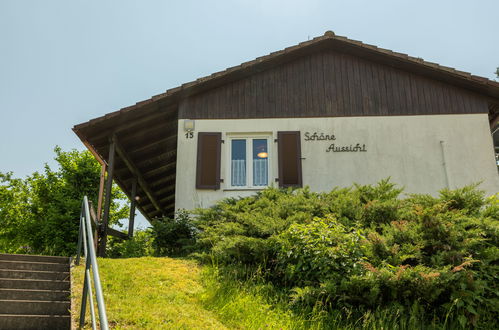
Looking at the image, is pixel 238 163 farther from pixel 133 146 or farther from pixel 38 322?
pixel 38 322

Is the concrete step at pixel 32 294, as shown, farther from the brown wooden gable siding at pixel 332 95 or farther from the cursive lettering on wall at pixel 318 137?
Answer: the cursive lettering on wall at pixel 318 137

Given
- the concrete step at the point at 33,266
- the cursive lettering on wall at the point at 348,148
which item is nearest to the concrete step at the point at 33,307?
the concrete step at the point at 33,266

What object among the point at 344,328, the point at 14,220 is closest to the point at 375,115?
the point at 344,328

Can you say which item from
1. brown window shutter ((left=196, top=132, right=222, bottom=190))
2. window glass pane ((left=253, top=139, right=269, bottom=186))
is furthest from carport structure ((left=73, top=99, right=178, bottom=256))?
window glass pane ((left=253, top=139, right=269, bottom=186))

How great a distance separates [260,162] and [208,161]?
131cm

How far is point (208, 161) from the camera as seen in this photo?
11562 mm

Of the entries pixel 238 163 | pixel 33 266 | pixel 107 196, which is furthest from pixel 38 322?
pixel 238 163

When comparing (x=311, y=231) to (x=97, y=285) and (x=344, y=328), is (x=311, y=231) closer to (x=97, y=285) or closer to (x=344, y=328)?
(x=344, y=328)

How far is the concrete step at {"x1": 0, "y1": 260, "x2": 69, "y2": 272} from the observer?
6.95 meters

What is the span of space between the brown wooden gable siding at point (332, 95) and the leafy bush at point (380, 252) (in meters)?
4.20

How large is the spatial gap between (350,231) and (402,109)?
5.88 m

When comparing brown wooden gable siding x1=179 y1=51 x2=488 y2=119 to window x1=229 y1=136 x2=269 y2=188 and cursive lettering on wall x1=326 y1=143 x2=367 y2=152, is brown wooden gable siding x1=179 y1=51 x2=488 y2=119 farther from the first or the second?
cursive lettering on wall x1=326 y1=143 x2=367 y2=152

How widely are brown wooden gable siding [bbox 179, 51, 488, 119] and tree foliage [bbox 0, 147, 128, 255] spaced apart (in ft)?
44.0

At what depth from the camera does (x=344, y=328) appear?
568cm
